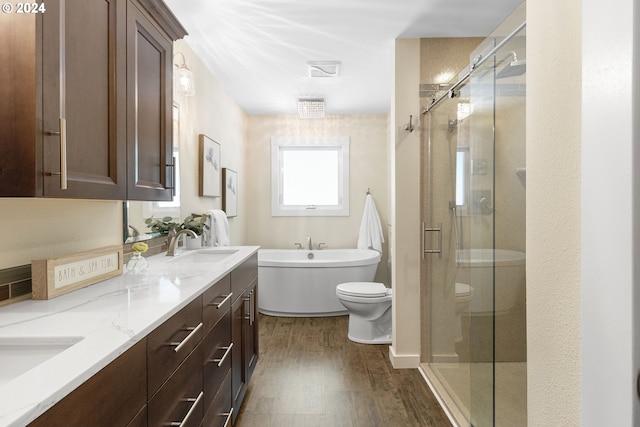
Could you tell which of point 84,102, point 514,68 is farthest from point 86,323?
point 514,68

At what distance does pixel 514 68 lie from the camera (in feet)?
4.75

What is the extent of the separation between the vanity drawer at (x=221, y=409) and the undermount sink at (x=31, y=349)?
760mm

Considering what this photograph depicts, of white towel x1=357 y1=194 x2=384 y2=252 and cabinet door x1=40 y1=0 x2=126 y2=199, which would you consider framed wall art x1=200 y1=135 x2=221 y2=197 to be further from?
white towel x1=357 y1=194 x2=384 y2=252

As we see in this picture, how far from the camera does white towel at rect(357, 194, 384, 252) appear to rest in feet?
14.8

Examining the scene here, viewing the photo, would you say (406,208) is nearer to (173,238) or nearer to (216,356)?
(173,238)

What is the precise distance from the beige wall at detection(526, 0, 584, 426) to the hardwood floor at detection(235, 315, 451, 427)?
129cm

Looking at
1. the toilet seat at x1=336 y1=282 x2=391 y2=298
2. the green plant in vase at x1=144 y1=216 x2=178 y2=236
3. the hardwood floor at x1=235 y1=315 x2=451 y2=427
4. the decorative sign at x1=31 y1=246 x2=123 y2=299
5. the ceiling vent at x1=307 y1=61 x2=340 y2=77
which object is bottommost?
the hardwood floor at x1=235 y1=315 x2=451 y2=427

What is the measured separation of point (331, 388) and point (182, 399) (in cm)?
145

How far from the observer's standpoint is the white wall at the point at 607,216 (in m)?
0.67

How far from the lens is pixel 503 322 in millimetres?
1538

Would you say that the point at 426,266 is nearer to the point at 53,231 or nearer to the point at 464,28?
the point at 464,28

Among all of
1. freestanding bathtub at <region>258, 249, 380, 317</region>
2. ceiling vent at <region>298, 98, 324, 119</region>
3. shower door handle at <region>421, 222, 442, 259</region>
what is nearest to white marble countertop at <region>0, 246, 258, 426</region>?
shower door handle at <region>421, 222, 442, 259</region>

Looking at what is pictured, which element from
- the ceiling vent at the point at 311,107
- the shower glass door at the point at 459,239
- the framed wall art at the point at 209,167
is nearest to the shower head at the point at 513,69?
the shower glass door at the point at 459,239

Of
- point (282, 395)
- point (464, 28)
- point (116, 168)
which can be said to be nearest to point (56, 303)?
point (116, 168)
